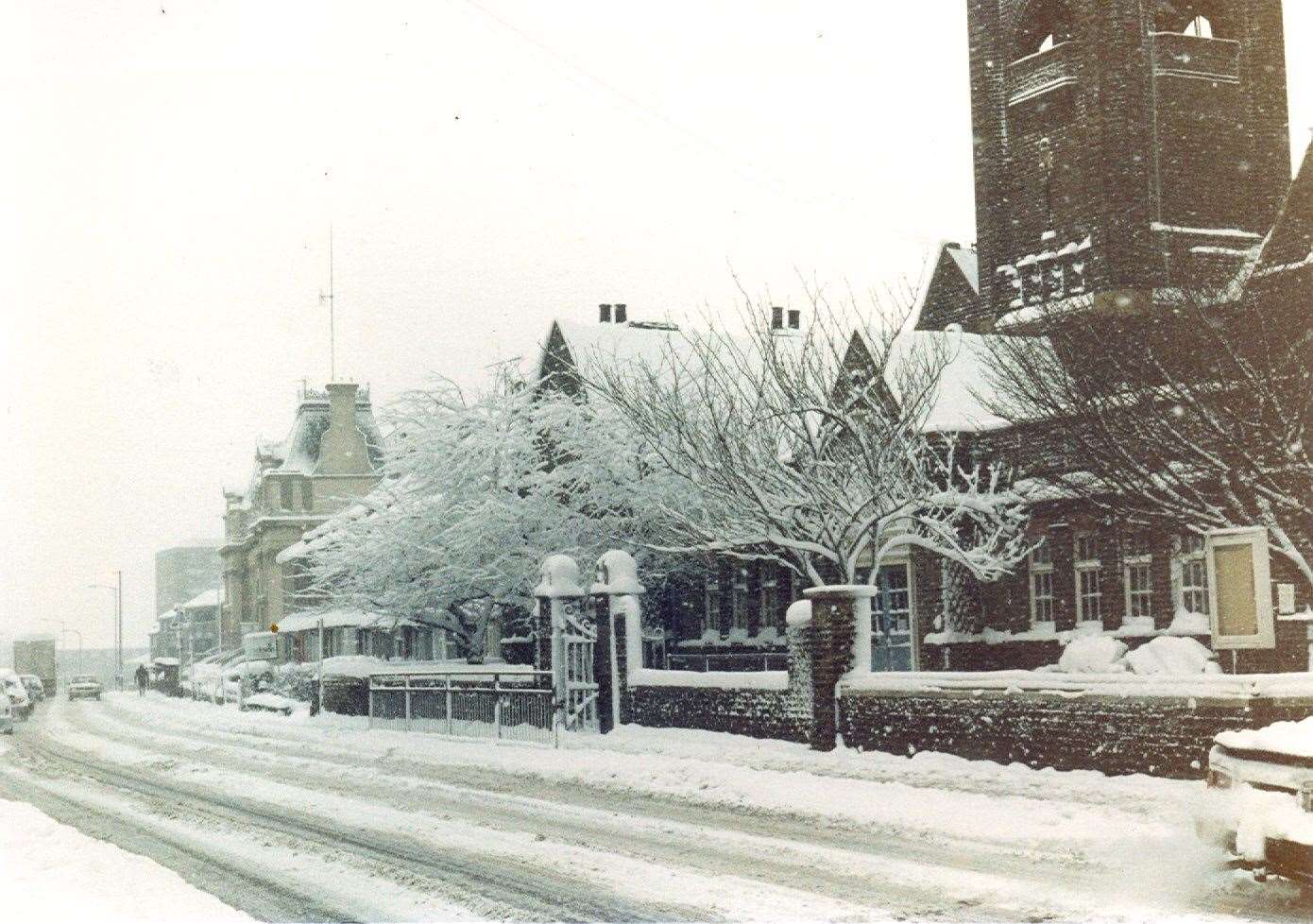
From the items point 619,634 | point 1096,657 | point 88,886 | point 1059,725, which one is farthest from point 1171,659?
point 88,886

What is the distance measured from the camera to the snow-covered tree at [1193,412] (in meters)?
21.3

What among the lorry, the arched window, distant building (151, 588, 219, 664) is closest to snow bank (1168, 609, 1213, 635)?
the arched window

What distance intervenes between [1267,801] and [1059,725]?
714 cm

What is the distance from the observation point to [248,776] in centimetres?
2091

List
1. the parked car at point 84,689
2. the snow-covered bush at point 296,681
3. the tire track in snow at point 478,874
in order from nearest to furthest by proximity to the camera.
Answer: the tire track in snow at point 478,874, the snow-covered bush at point 296,681, the parked car at point 84,689

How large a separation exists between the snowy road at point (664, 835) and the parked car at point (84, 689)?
5127 centimetres

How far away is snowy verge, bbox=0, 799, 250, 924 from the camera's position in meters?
9.75

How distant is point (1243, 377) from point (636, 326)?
2482 centimetres

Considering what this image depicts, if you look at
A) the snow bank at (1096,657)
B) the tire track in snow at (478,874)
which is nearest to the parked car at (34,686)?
the tire track in snow at (478,874)

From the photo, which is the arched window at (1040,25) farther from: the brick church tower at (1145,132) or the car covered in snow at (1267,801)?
the car covered in snow at (1267,801)

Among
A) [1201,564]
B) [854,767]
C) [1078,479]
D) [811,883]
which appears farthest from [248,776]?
[1201,564]

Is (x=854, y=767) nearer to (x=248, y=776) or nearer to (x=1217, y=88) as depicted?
(x=248, y=776)

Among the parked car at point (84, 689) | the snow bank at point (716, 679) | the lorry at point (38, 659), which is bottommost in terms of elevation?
the parked car at point (84, 689)

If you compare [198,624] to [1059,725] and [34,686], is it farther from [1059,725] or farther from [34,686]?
[1059,725]
